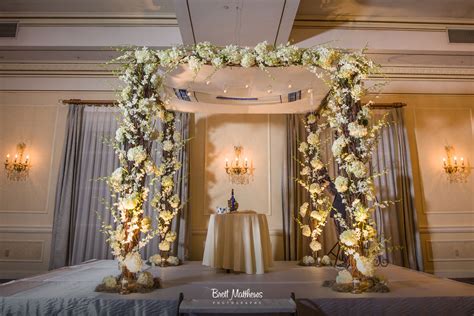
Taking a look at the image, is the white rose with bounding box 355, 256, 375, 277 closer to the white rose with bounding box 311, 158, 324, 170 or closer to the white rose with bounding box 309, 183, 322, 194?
the white rose with bounding box 309, 183, 322, 194

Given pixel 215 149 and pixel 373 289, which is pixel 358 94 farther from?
pixel 215 149

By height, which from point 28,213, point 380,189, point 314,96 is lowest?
point 28,213

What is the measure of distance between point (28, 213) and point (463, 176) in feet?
27.9

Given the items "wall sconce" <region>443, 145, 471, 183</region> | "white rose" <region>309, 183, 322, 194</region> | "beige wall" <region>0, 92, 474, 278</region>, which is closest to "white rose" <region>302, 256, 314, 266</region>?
"beige wall" <region>0, 92, 474, 278</region>

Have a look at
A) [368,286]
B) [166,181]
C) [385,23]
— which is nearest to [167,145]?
[166,181]

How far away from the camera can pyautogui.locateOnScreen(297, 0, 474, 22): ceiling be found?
4887 mm

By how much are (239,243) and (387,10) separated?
174 inches

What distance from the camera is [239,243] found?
421 centimetres

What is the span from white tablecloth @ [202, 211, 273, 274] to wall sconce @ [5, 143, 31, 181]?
162 inches

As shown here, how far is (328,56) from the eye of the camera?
3482mm

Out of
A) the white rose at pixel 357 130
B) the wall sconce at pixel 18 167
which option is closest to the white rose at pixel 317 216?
the white rose at pixel 357 130

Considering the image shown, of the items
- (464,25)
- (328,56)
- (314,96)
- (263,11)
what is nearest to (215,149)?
(314,96)

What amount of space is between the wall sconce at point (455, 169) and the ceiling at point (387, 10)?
2.59 m

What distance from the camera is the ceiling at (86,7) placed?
489 centimetres
